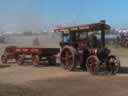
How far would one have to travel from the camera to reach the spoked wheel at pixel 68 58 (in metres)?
20.8

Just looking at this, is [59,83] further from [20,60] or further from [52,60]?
[20,60]

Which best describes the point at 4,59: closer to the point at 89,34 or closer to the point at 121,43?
the point at 89,34

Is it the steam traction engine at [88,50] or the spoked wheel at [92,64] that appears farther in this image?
the steam traction engine at [88,50]

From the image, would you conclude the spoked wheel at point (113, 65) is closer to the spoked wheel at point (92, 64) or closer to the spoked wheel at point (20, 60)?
the spoked wheel at point (92, 64)

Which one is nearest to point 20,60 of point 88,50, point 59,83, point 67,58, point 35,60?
point 35,60

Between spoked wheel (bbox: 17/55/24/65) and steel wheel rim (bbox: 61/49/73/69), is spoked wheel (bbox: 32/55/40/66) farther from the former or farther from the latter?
steel wheel rim (bbox: 61/49/73/69)

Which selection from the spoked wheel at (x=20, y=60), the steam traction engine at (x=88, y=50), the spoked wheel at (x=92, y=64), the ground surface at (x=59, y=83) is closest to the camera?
the ground surface at (x=59, y=83)

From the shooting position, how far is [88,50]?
811 inches

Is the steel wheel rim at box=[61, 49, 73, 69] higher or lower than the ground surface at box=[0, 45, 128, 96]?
higher

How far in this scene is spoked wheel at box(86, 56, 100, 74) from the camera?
19312 mm

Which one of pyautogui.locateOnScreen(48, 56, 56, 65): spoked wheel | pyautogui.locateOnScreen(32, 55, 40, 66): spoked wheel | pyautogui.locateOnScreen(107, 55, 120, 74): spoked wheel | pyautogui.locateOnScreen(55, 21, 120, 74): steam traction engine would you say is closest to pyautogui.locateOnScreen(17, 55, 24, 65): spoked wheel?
pyautogui.locateOnScreen(32, 55, 40, 66): spoked wheel

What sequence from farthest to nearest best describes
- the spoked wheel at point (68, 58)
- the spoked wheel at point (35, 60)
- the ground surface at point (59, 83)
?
the spoked wheel at point (35, 60)
the spoked wheel at point (68, 58)
the ground surface at point (59, 83)

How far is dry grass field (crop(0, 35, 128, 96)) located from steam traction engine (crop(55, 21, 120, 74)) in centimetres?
50

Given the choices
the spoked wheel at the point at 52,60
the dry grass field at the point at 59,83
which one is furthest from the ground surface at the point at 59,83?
the spoked wheel at the point at 52,60
